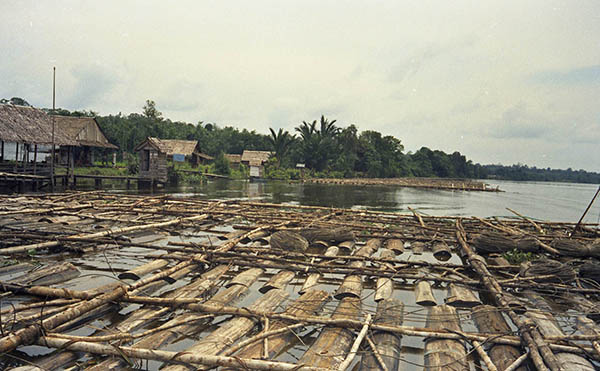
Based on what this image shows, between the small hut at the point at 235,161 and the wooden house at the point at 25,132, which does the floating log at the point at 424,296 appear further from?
the small hut at the point at 235,161

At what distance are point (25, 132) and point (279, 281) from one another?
71.4 ft

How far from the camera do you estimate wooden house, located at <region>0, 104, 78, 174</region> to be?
19469 mm

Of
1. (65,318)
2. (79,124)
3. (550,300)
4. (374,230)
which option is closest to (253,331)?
(65,318)

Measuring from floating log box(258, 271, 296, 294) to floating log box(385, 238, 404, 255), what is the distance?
8.69 ft

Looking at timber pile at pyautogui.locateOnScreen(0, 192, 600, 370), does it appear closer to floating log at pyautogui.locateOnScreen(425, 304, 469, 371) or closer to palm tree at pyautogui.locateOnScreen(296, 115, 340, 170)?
floating log at pyautogui.locateOnScreen(425, 304, 469, 371)

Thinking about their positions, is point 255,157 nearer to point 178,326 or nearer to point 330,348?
point 178,326

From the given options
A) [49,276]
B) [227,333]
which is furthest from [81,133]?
[227,333]

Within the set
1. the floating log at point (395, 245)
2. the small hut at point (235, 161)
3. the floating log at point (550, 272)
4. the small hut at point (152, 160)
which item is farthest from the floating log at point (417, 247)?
the small hut at point (235, 161)

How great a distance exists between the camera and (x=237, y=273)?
549cm

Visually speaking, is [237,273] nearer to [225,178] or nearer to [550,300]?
[550,300]

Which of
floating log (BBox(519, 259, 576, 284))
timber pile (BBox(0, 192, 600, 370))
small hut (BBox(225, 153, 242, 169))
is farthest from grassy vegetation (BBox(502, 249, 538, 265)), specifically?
small hut (BBox(225, 153, 242, 169))

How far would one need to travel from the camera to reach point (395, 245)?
745cm

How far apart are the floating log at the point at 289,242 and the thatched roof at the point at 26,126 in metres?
18.9

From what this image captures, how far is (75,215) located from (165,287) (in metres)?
4.84
